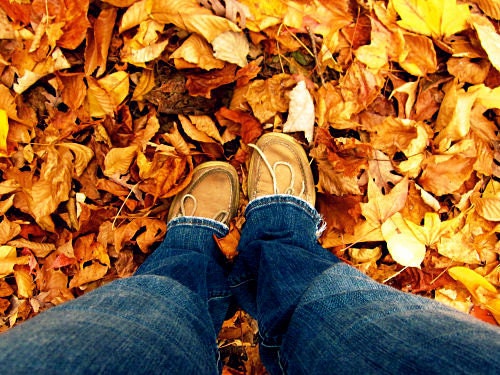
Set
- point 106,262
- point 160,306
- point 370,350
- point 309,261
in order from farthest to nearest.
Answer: point 106,262 → point 309,261 → point 160,306 → point 370,350

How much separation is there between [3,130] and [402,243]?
110 cm

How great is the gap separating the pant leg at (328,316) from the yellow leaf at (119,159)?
1.20 feet

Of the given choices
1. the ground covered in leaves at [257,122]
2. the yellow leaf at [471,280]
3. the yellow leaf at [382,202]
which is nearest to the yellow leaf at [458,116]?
the ground covered in leaves at [257,122]

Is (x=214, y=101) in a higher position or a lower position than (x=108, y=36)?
lower

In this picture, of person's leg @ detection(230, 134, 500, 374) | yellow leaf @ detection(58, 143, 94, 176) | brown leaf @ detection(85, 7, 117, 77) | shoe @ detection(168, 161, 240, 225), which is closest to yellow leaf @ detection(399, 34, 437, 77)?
person's leg @ detection(230, 134, 500, 374)

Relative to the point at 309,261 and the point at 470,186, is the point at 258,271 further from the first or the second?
the point at 470,186

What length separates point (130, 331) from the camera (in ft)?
2.06

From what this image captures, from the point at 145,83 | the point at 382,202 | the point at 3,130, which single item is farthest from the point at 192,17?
the point at 382,202

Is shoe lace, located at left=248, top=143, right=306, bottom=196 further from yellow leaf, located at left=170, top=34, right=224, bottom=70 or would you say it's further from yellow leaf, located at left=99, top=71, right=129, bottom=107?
yellow leaf, located at left=99, top=71, right=129, bottom=107

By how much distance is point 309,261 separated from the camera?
A: 92 cm

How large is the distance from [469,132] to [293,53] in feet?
1.71

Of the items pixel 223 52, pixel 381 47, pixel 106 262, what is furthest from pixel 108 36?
pixel 381 47

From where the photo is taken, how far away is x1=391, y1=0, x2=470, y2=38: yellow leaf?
1023 millimetres

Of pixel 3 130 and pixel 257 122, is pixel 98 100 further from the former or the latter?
pixel 257 122
